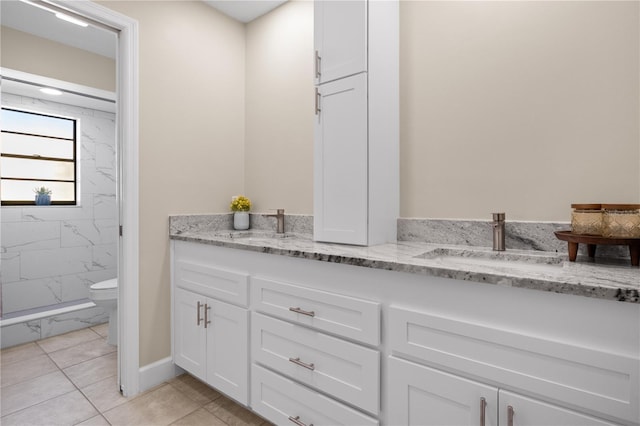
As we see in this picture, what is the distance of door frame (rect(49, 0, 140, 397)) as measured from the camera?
190 cm

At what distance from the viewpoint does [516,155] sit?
1438mm

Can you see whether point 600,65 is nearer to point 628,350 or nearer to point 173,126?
point 628,350

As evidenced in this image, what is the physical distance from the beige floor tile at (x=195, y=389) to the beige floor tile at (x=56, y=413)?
1.38 feet

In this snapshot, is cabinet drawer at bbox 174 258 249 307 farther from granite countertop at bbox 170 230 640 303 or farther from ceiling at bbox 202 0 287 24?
ceiling at bbox 202 0 287 24

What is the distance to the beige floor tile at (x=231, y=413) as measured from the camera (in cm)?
168

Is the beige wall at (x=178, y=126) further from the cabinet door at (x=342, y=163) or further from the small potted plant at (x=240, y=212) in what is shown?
the cabinet door at (x=342, y=163)

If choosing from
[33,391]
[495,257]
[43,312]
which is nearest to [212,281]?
[33,391]

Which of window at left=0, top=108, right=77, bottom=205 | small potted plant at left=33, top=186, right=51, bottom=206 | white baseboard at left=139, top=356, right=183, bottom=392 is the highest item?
window at left=0, top=108, right=77, bottom=205

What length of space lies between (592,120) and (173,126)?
2.13 m

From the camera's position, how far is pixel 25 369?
7.23ft

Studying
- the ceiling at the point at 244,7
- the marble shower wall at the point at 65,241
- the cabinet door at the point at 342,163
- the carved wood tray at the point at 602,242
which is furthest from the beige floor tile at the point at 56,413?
the ceiling at the point at 244,7

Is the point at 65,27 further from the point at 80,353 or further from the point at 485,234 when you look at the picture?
the point at 485,234

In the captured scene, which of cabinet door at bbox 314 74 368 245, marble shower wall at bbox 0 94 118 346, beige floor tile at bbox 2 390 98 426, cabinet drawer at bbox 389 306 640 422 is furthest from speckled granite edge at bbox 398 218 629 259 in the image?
marble shower wall at bbox 0 94 118 346

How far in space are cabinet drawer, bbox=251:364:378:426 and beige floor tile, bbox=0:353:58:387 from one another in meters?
1.59
